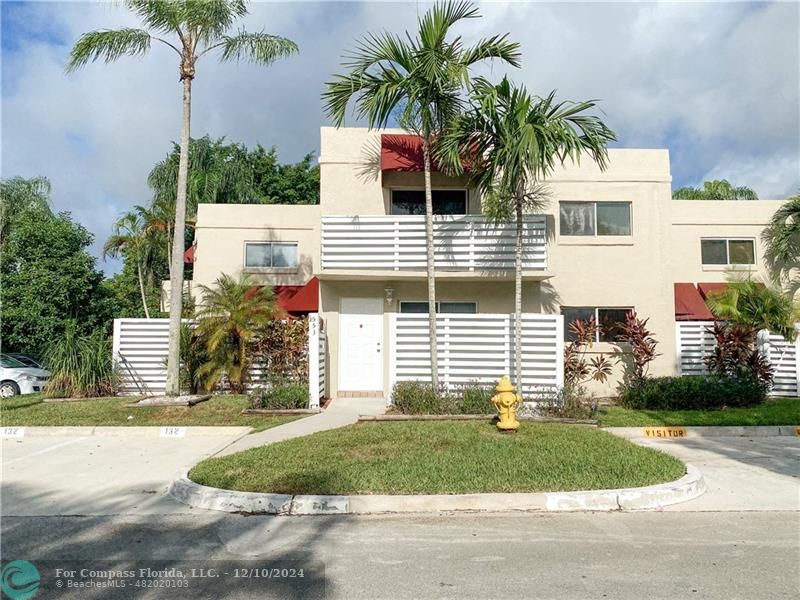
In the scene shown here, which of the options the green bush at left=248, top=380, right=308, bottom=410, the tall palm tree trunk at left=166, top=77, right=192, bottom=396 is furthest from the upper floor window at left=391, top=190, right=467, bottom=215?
the green bush at left=248, top=380, right=308, bottom=410

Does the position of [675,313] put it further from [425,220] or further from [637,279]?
[425,220]

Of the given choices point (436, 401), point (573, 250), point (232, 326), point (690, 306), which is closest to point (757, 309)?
point (690, 306)

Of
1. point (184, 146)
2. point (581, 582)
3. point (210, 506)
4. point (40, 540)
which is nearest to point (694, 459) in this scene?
point (581, 582)

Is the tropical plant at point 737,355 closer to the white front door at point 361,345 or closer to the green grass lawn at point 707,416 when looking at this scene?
the green grass lawn at point 707,416

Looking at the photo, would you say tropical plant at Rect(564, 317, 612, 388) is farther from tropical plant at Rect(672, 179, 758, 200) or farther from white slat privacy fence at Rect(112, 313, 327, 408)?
tropical plant at Rect(672, 179, 758, 200)

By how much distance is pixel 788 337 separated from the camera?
14.2 meters

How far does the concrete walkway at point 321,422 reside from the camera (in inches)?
377

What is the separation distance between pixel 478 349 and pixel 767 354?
757cm

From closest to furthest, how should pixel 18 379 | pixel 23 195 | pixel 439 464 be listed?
pixel 439 464, pixel 18 379, pixel 23 195

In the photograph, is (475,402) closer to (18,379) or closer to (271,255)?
(271,255)

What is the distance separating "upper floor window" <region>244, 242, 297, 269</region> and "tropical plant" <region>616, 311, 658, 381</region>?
371 inches

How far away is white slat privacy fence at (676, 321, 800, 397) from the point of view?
14816 millimetres

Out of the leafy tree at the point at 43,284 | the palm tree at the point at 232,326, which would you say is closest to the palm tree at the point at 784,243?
the palm tree at the point at 232,326

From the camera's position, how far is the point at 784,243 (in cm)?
1708
